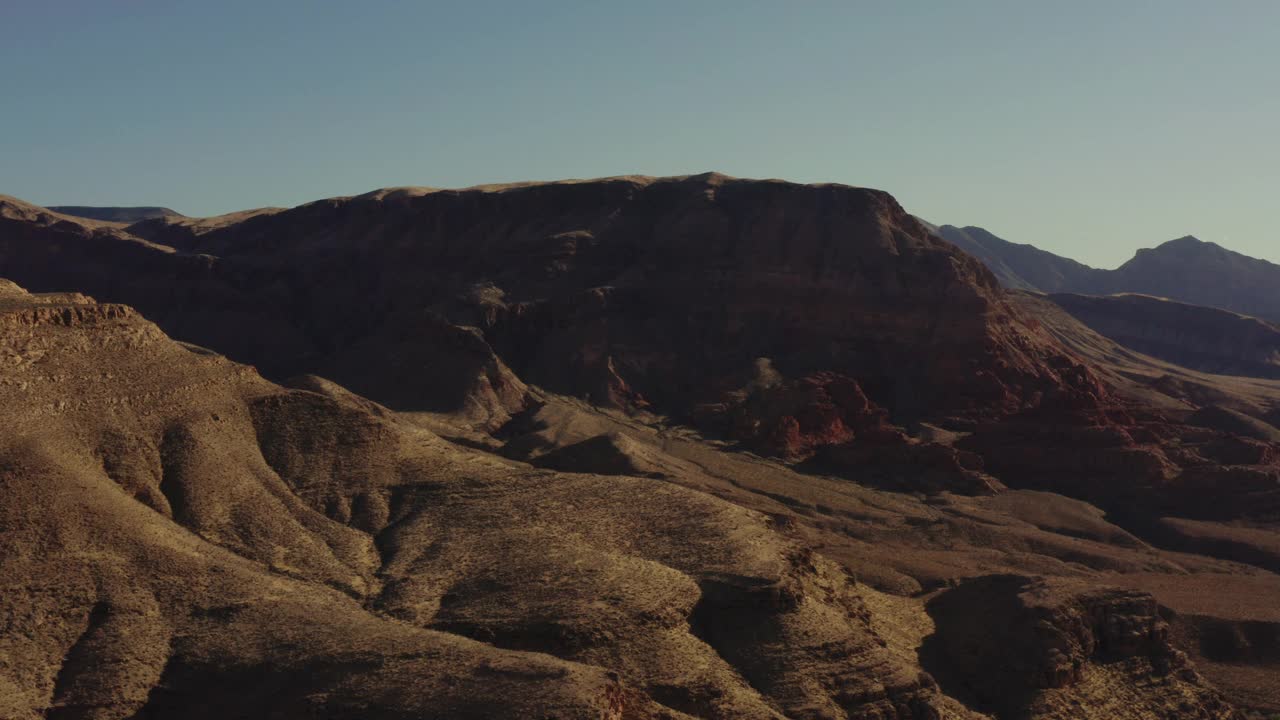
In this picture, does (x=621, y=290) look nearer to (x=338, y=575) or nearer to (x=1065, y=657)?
(x=1065, y=657)

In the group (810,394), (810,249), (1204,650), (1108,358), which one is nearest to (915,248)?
(810,249)

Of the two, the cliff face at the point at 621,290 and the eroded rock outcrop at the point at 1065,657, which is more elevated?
the cliff face at the point at 621,290

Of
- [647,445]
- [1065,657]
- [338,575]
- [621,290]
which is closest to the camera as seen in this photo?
[338,575]

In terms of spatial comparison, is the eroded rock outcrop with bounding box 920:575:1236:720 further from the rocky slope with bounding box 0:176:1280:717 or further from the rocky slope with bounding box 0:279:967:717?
the rocky slope with bounding box 0:279:967:717

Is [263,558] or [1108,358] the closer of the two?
[263,558]

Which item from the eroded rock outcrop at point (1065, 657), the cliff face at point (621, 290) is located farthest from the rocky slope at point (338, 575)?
the cliff face at point (621, 290)

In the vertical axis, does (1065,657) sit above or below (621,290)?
below

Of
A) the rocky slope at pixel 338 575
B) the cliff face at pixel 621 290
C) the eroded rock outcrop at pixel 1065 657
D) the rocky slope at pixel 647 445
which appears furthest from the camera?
the cliff face at pixel 621 290

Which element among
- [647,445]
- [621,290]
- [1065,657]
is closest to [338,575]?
[1065,657]

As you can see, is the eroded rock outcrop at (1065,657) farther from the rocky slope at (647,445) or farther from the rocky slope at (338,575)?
the rocky slope at (338,575)

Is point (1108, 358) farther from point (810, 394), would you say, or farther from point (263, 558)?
point (263, 558)

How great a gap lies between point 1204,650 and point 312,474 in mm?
48790

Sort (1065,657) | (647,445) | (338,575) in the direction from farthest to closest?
(647,445) < (1065,657) < (338,575)

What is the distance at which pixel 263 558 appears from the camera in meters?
55.8
